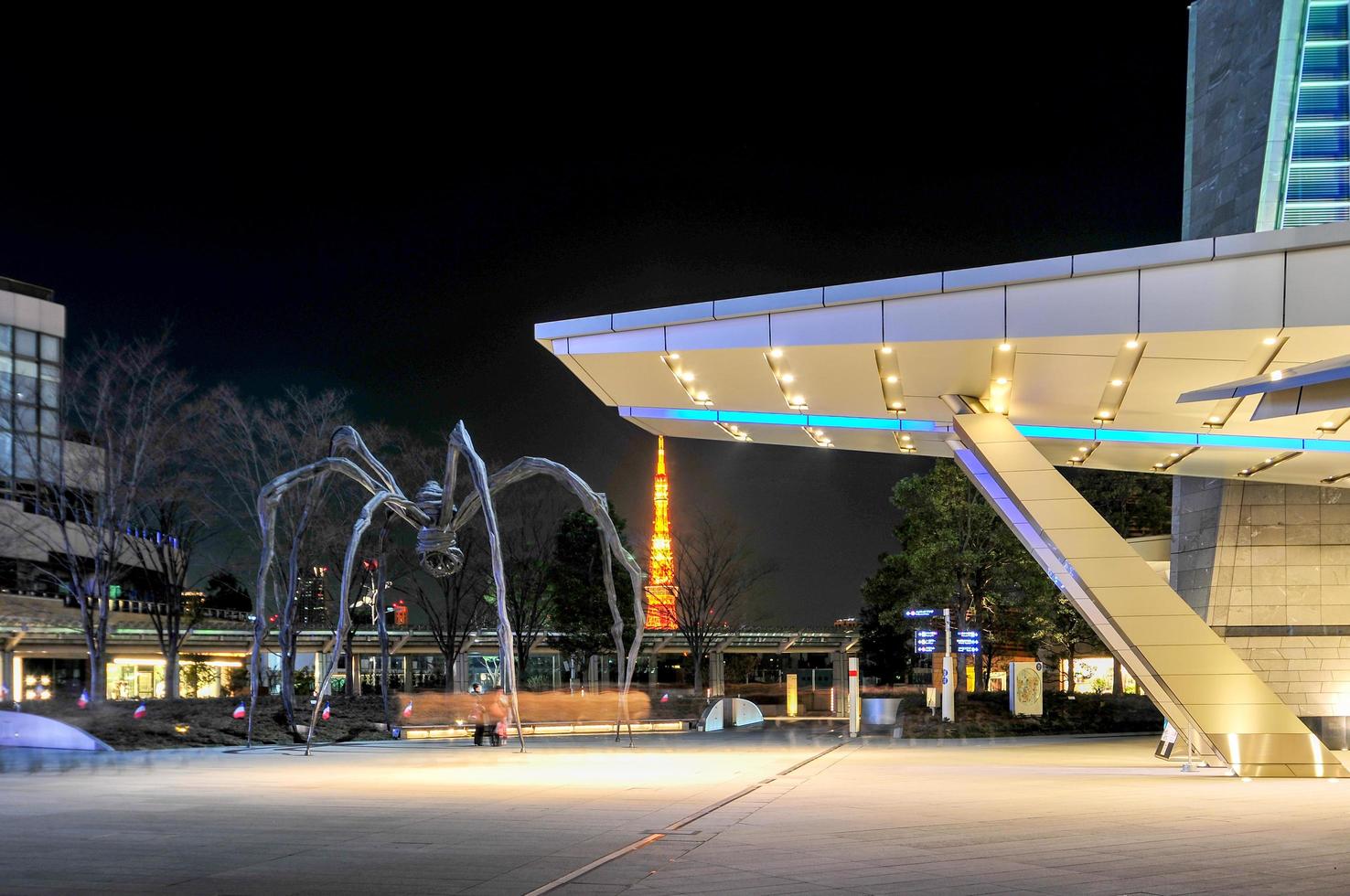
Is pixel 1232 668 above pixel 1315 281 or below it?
below

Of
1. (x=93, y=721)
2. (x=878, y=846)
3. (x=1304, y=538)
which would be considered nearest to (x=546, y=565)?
(x=93, y=721)

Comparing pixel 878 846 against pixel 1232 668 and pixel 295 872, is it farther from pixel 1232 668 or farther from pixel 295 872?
pixel 1232 668

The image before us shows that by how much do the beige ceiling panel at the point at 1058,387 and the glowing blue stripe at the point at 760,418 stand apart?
3.58 meters

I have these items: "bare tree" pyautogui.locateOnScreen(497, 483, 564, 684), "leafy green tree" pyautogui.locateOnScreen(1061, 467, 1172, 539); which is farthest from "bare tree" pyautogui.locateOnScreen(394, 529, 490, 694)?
"leafy green tree" pyautogui.locateOnScreen(1061, 467, 1172, 539)

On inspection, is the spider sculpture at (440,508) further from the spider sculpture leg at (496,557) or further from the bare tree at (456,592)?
the bare tree at (456,592)

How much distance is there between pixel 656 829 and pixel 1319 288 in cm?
966

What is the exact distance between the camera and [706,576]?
183ft

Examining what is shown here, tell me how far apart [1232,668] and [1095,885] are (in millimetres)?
10503

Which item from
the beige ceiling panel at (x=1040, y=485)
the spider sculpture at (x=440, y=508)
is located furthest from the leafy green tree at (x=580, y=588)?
the beige ceiling panel at (x=1040, y=485)

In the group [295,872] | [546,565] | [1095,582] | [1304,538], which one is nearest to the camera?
[295,872]

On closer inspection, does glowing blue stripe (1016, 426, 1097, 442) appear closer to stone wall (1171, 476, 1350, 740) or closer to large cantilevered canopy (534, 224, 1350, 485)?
large cantilevered canopy (534, 224, 1350, 485)

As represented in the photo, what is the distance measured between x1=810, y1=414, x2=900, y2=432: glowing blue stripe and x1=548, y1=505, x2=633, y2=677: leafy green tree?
3280 cm

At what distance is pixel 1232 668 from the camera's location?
17359mm

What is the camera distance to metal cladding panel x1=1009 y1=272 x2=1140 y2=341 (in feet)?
52.2
